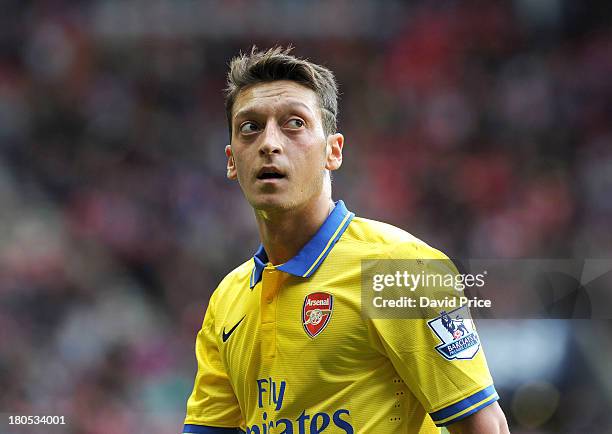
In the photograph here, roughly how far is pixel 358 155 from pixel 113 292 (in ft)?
8.25

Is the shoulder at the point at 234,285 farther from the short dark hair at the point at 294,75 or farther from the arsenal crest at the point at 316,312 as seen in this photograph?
the short dark hair at the point at 294,75

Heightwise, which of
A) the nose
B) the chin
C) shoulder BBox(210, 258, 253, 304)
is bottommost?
shoulder BBox(210, 258, 253, 304)

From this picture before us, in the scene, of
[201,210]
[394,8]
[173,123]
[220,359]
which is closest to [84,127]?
Answer: [173,123]

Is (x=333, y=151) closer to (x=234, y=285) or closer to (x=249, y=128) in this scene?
(x=249, y=128)

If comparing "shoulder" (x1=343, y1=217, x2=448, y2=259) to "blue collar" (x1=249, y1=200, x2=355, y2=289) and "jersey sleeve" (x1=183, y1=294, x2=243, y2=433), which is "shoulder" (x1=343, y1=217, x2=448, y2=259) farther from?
"jersey sleeve" (x1=183, y1=294, x2=243, y2=433)

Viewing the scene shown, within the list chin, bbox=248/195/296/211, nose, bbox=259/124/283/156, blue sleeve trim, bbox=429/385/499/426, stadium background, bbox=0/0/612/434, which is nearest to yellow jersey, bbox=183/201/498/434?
blue sleeve trim, bbox=429/385/499/426

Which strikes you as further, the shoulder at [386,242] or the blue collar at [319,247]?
the blue collar at [319,247]

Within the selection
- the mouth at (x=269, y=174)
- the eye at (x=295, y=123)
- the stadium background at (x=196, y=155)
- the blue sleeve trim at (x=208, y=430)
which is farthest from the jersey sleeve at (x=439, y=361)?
the stadium background at (x=196, y=155)

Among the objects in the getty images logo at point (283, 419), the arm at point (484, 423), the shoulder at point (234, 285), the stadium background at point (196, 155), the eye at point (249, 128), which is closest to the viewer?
the arm at point (484, 423)

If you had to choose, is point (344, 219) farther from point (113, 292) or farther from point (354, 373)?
point (113, 292)

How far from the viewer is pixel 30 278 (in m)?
7.18

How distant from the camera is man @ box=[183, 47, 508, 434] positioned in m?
2.22

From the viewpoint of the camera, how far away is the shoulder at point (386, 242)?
2326 millimetres

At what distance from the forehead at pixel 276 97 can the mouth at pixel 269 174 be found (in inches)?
7.5
